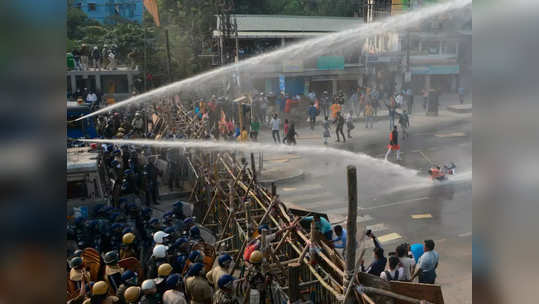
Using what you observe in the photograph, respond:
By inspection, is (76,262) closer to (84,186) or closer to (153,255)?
(153,255)

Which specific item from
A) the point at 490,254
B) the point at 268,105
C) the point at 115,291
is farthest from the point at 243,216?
the point at 268,105

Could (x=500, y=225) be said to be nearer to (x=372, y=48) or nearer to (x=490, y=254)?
(x=490, y=254)

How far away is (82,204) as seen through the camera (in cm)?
970

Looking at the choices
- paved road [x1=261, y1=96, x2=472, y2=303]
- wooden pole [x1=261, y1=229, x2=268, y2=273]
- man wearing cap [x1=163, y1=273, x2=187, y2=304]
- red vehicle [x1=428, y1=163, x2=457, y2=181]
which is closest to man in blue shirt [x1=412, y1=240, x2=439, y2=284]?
paved road [x1=261, y1=96, x2=472, y2=303]

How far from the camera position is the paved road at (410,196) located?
9523 mm

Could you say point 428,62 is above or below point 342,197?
above

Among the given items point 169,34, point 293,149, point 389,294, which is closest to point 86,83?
point 169,34

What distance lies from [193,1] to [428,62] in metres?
20.2

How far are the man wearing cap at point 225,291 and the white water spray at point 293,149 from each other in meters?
6.82

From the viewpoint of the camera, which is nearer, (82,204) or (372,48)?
(82,204)

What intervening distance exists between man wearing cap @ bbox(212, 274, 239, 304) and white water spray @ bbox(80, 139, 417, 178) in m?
6.82

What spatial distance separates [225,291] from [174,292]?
2.06 ft

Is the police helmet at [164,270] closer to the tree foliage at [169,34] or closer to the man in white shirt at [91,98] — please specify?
the man in white shirt at [91,98]

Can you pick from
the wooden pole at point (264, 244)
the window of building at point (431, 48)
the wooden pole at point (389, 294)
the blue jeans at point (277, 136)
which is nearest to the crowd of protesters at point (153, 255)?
the wooden pole at point (264, 244)
